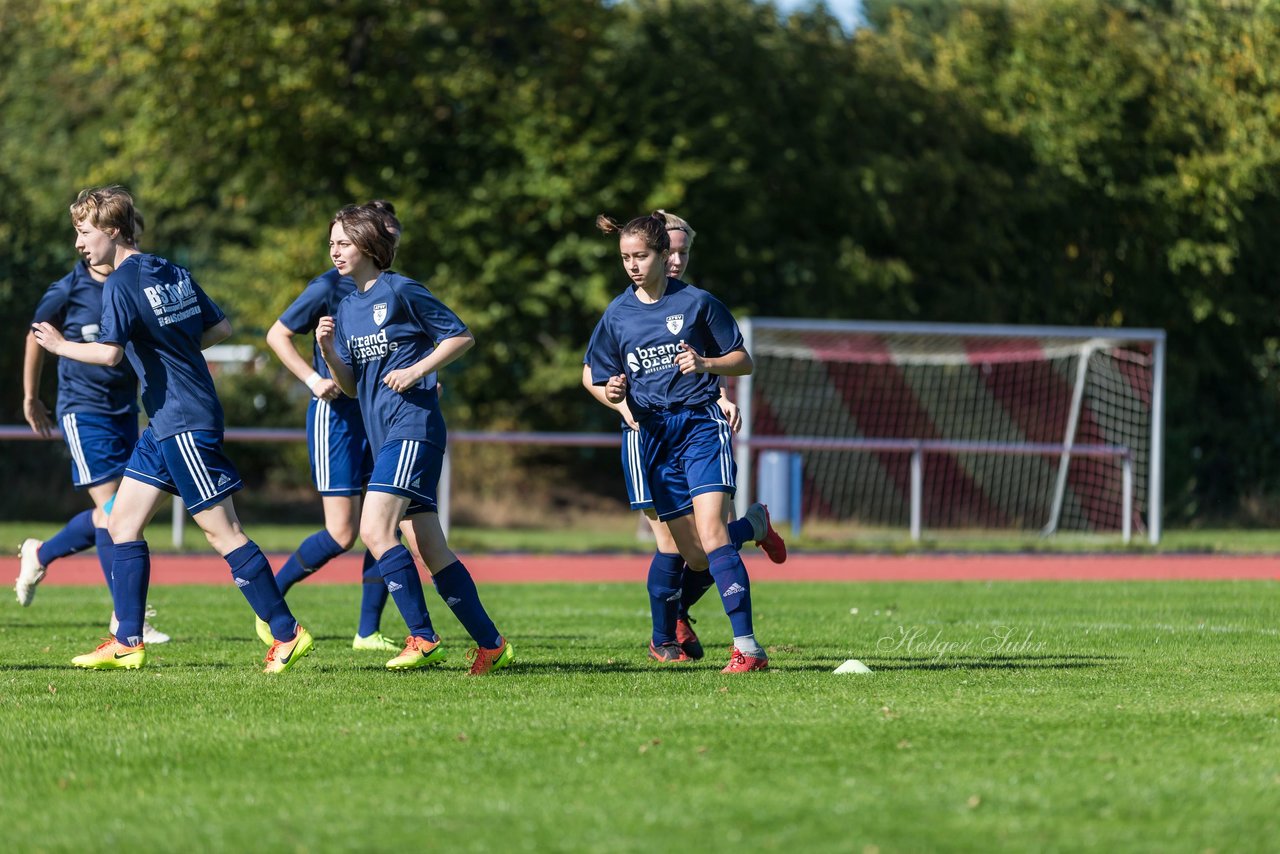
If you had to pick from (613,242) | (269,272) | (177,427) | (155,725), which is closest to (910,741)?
(155,725)

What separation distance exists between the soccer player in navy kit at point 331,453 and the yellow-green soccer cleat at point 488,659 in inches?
39.3

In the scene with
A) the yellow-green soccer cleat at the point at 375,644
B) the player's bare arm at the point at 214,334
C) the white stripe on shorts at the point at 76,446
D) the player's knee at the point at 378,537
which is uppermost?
the player's bare arm at the point at 214,334

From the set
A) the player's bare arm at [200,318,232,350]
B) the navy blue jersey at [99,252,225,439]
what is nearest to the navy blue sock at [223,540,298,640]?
the navy blue jersey at [99,252,225,439]

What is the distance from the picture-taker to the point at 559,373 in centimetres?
2648

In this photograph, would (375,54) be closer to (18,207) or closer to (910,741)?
(18,207)

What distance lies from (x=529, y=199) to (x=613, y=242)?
138 centimetres

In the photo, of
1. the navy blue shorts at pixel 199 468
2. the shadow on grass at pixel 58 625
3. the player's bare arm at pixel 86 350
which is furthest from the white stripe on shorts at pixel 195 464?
the shadow on grass at pixel 58 625

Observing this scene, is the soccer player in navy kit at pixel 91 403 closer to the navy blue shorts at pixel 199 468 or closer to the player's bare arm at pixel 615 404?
the navy blue shorts at pixel 199 468

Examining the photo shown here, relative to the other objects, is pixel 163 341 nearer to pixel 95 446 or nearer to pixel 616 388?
pixel 616 388

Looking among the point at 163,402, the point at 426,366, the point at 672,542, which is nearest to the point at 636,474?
the point at 672,542

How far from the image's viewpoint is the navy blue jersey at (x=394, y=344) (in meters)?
7.23

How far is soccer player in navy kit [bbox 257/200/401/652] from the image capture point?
7926 millimetres

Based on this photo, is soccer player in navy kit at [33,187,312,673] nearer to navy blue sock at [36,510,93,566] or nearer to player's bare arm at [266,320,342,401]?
player's bare arm at [266,320,342,401]

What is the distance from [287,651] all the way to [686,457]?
1.85m
